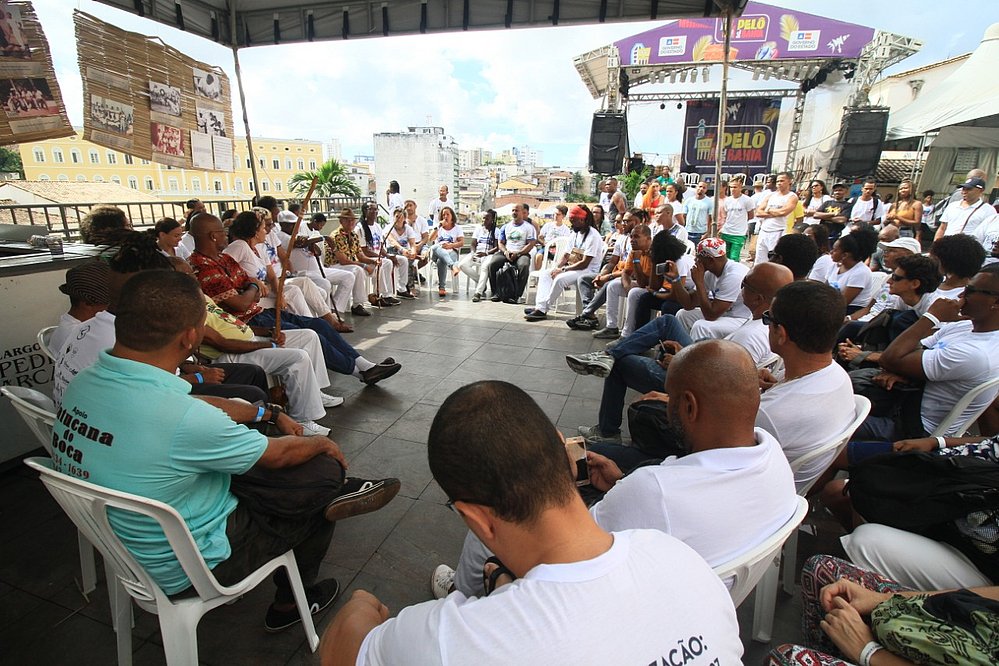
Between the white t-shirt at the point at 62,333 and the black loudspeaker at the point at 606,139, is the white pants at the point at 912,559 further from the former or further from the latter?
the black loudspeaker at the point at 606,139

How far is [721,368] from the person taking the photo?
4.15 ft

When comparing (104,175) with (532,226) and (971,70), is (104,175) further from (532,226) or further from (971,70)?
(971,70)

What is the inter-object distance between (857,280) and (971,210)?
3.88 metres

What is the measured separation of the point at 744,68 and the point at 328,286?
540 inches

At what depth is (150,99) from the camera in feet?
13.6

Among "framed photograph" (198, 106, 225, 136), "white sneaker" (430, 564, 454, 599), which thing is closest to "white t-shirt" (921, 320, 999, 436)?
"white sneaker" (430, 564, 454, 599)

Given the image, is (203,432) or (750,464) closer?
(750,464)

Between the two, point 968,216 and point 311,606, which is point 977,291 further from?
point 968,216

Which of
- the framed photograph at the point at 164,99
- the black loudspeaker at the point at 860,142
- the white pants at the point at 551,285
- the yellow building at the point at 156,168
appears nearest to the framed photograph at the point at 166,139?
the framed photograph at the point at 164,99

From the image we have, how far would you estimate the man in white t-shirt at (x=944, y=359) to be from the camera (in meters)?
2.01

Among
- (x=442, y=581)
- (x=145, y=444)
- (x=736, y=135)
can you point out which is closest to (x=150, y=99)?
(x=145, y=444)

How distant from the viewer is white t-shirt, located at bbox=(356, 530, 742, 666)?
615 millimetres

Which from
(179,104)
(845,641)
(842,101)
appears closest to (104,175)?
(179,104)

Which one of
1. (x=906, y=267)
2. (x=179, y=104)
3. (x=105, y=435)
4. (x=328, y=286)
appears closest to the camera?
(x=105, y=435)
